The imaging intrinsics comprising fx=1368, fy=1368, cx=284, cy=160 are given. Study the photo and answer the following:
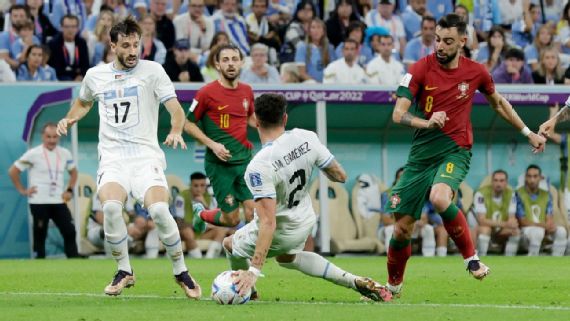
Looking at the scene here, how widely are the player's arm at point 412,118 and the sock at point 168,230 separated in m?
1.96

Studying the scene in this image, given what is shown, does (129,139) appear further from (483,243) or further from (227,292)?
(483,243)

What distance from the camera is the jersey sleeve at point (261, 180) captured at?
966 cm

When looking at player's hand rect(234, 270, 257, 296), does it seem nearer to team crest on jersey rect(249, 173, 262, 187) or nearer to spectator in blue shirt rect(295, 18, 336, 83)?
team crest on jersey rect(249, 173, 262, 187)

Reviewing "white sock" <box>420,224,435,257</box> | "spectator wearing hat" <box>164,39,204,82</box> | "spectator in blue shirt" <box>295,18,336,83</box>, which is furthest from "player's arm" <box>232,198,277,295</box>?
"spectator in blue shirt" <box>295,18,336,83</box>

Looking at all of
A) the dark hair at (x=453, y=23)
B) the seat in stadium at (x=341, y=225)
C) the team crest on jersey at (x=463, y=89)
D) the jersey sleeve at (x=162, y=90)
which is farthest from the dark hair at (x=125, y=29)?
the seat in stadium at (x=341, y=225)

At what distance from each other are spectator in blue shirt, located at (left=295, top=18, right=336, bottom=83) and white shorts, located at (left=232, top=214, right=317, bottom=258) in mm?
11728

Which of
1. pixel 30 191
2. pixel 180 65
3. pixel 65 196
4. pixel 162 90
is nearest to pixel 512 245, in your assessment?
pixel 180 65

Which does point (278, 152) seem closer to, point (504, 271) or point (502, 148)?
point (504, 271)

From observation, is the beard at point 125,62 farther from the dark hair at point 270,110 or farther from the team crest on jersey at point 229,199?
the team crest on jersey at point 229,199

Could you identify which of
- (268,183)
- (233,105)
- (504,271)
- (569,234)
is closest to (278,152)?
(268,183)

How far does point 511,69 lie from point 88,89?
11755 millimetres

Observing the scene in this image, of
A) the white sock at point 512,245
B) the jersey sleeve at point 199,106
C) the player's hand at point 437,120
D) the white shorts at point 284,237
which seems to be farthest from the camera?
the white sock at point 512,245

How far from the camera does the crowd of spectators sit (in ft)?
68.0

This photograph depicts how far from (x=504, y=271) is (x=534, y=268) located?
0.81m
